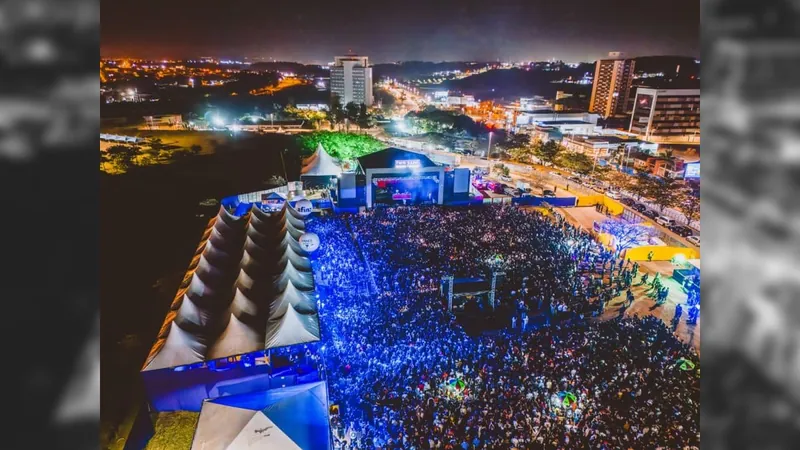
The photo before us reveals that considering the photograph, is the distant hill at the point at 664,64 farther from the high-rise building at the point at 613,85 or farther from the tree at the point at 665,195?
the tree at the point at 665,195

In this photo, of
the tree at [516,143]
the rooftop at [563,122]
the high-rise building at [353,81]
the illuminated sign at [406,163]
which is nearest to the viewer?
the illuminated sign at [406,163]

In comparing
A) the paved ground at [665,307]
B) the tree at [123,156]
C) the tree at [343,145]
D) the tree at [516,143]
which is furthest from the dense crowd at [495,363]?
the tree at [516,143]

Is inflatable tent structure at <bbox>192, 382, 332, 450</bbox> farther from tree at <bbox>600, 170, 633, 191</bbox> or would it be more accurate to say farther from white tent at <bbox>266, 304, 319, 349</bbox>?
tree at <bbox>600, 170, 633, 191</bbox>

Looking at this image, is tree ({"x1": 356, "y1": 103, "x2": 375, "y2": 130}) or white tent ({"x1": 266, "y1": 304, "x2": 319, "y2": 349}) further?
tree ({"x1": 356, "y1": 103, "x2": 375, "y2": 130})

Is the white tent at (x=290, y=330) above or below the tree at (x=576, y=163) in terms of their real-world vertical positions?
below

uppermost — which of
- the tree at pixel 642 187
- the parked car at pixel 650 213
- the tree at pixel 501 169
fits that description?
the tree at pixel 501 169

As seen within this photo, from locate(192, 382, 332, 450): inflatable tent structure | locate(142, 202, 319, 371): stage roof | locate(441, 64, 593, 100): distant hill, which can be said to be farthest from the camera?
locate(441, 64, 593, 100): distant hill

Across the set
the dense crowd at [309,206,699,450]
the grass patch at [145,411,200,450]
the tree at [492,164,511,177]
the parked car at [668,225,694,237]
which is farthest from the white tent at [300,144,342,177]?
the parked car at [668,225,694,237]
